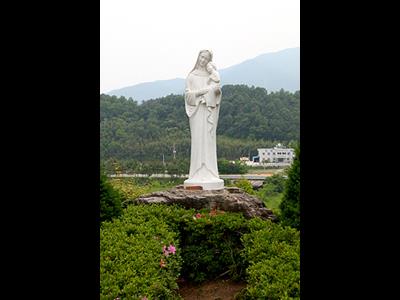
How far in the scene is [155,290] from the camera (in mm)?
3838

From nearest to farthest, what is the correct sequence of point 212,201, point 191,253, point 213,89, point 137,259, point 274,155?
point 137,259 → point 191,253 → point 212,201 → point 213,89 → point 274,155

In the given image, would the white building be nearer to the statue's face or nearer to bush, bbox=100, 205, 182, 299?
the statue's face

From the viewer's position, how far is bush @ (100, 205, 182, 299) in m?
3.67

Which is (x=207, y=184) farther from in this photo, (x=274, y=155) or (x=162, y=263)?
(x=274, y=155)

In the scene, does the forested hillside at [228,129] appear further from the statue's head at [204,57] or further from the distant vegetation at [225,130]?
the statue's head at [204,57]

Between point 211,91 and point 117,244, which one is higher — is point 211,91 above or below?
above

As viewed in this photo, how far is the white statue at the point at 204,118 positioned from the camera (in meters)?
7.70

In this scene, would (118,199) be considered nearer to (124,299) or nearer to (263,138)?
(124,299)

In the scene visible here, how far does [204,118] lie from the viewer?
25.4ft

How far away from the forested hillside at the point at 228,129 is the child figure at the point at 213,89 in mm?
6925

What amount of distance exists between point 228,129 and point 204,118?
Result: 770cm

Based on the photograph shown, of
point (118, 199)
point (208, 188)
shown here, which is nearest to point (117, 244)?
point (118, 199)

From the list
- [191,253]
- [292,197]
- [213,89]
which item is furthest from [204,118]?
[191,253]
